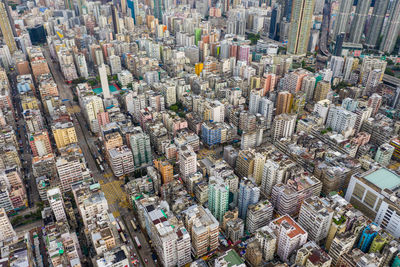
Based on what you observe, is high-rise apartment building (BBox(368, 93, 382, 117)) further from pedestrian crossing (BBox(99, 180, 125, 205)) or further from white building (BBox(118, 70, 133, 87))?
white building (BBox(118, 70, 133, 87))

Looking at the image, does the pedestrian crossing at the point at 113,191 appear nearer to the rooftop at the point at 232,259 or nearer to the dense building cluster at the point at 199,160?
the dense building cluster at the point at 199,160

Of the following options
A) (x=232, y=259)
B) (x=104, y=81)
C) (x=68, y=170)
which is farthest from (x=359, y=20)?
(x=68, y=170)

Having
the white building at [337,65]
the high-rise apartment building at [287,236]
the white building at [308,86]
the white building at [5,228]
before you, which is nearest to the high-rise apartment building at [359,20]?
the white building at [337,65]

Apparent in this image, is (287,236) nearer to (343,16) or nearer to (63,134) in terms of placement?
(63,134)

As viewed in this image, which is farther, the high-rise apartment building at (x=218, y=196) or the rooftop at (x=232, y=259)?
the high-rise apartment building at (x=218, y=196)

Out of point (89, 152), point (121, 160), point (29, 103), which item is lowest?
point (89, 152)

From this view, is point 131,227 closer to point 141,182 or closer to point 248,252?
point 141,182
